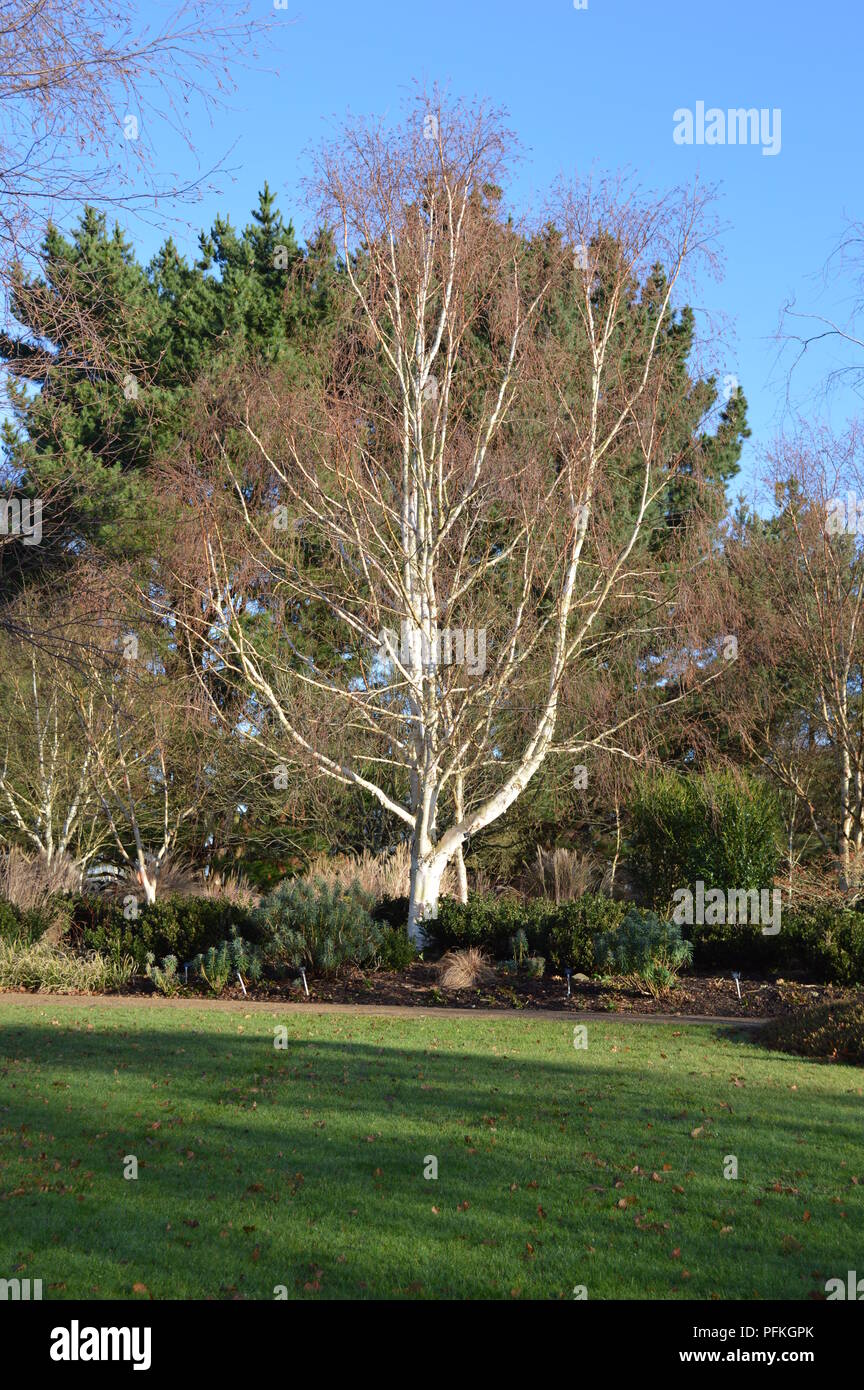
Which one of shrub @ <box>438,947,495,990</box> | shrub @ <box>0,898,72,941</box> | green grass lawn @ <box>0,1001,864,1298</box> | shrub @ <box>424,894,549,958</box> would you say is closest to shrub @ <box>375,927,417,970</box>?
shrub @ <box>438,947,495,990</box>

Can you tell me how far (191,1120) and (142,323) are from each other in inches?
218

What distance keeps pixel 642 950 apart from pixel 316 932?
13.2ft

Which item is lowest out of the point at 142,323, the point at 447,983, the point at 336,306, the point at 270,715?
the point at 447,983

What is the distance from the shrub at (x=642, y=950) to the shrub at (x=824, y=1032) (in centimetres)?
231

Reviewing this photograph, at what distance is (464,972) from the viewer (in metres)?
13.7

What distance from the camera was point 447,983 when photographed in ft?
44.4

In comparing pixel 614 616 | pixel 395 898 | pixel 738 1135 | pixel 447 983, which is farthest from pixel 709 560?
pixel 738 1135

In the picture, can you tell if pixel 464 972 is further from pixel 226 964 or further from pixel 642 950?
pixel 226 964

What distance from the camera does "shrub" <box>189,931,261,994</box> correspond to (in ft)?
44.6

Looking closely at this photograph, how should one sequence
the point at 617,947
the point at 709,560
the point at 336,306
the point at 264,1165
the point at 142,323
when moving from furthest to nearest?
the point at 336,306
the point at 709,560
the point at 617,947
the point at 142,323
the point at 264,1165

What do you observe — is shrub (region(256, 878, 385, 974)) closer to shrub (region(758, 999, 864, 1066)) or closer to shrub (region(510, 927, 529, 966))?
shrub (region(510, 927, 529, 966))
